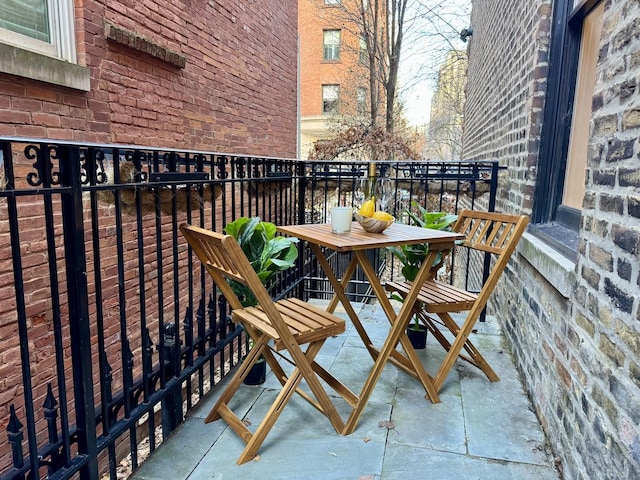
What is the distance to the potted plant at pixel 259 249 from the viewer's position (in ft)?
7.41

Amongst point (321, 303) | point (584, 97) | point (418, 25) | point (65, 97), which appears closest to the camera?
point (584, 97)

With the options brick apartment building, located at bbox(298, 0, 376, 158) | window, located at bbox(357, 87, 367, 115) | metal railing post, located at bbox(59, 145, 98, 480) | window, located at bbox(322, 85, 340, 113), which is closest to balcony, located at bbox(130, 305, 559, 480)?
metal railing post, located at bbox(59, 145, 98, 480)

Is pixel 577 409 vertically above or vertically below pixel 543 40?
below

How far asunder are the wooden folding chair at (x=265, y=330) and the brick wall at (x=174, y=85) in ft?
5.62

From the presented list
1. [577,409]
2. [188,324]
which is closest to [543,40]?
[577,409]

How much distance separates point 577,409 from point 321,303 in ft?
8.14

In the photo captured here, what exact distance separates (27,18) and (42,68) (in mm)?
394

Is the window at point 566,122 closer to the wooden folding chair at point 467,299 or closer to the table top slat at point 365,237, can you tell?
the wooden folding chair at point 467,299

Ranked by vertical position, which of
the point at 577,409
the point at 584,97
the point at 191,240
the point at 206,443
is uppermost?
the point at 584,97

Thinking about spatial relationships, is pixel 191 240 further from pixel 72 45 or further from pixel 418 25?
pixel 418 25

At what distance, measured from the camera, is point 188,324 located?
7.13 feet

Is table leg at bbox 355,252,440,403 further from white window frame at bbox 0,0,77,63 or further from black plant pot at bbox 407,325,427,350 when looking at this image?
white window frame at bbox 0,0,77,63

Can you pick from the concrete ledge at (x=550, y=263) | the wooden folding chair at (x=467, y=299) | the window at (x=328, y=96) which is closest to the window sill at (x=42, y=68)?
the wooden folding chair at (x=467, y=299)

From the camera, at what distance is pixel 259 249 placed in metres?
2.35
